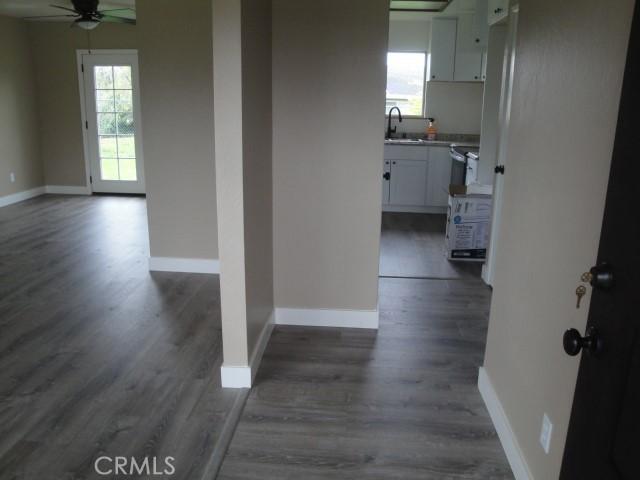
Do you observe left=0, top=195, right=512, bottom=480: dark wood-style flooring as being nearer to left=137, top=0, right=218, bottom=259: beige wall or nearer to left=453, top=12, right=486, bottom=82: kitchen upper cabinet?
left=137, top=0, right=218, bottom=259: beige wall

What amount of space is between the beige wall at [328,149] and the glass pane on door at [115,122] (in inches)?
202

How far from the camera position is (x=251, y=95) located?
2.56 metres

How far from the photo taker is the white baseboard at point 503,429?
6.58ft

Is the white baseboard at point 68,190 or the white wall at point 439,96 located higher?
the white wall at point 439,96

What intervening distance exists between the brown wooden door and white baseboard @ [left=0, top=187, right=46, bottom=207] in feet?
24.3

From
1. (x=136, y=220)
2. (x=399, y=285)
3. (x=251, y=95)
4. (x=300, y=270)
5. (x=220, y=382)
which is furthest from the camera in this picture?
(x=136, y=220)

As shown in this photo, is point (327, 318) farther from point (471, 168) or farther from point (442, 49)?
point (442, 49)

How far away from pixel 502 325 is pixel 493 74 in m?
3.10

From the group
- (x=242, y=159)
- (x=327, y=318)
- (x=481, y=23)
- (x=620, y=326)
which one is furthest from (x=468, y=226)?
(x=620, y=326)

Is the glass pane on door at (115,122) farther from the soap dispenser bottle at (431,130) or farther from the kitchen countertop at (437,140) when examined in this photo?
the soap dispenser bottle at (431,130)

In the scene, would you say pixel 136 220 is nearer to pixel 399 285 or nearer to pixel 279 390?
pixel 399 285

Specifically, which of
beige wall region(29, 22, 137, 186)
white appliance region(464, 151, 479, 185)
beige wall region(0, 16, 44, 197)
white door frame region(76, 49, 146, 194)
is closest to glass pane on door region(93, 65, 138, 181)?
white door frame region(76, 49, 146, 194)

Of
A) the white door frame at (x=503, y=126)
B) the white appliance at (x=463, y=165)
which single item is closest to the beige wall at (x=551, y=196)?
the white door frame at (x=503, y=126)

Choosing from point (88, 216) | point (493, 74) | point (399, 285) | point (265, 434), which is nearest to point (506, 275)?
point (265, 434)
